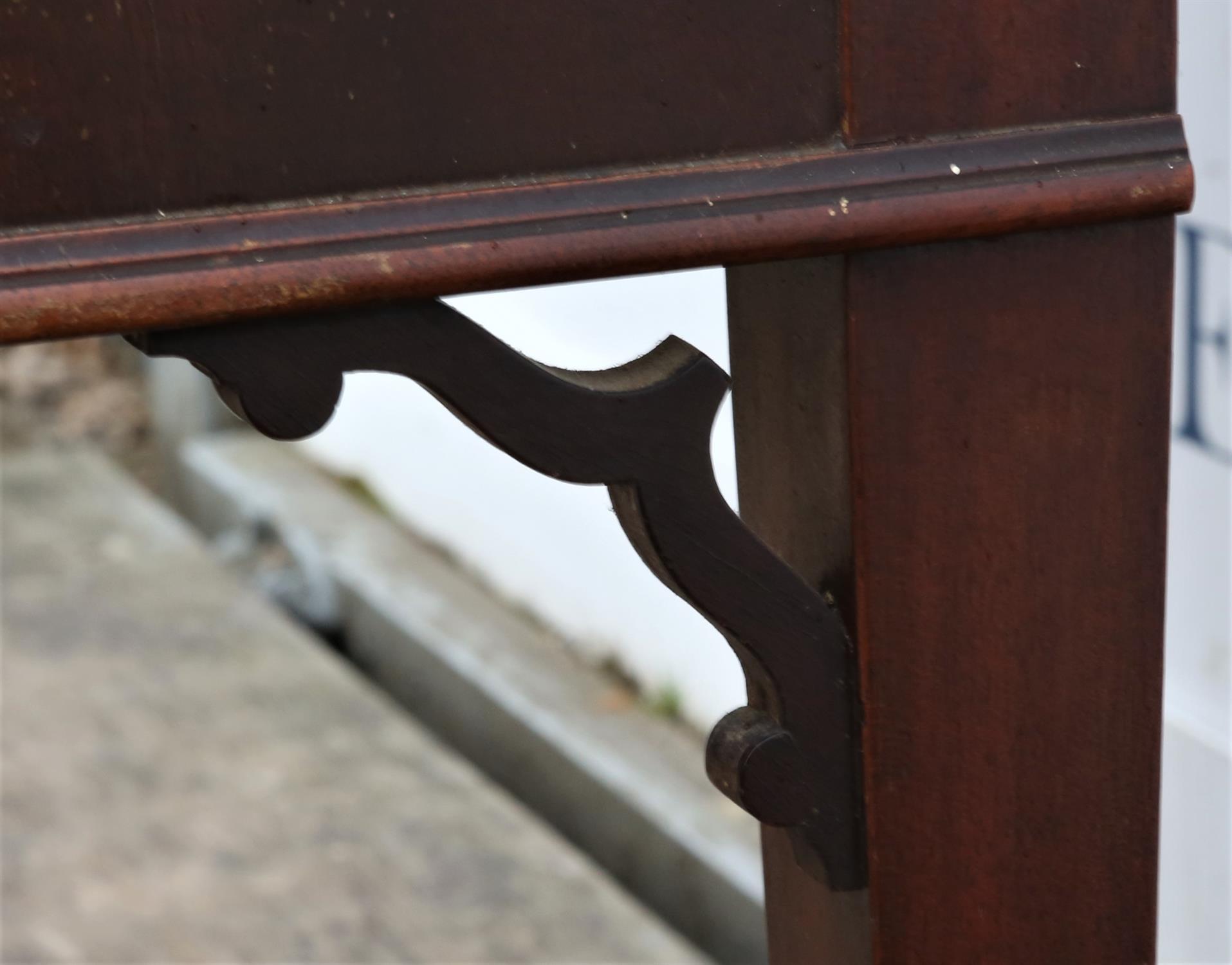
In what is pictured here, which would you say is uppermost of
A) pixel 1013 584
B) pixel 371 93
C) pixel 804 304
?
pixel 371 93

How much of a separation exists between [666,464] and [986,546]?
147mm

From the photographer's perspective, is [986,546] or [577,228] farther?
[986,546]

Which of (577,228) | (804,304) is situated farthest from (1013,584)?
(577,228)

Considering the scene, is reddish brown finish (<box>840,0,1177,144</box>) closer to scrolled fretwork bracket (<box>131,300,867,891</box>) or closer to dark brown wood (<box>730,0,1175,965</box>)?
dark brown wood (<box>730,0,1175,965</box>)

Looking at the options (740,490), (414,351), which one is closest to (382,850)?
(740,490)

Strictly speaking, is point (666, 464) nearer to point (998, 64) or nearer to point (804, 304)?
point (804, 304)

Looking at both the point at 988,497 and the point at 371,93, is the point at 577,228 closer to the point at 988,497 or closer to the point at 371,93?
the point at 371,93

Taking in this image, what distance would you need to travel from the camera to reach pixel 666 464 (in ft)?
2.12

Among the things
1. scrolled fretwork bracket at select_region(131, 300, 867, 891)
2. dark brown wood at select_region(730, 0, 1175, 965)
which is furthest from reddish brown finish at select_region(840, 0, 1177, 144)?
scrolled fretwork bracket at select_region(131, 300, 867, 891)

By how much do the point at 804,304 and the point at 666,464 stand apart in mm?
93

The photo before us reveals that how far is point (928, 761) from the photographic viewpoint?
2.31 ft

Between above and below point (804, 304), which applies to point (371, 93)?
above

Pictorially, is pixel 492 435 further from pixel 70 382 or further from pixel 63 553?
pixel 70 382

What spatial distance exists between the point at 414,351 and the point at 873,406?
0.19 m
